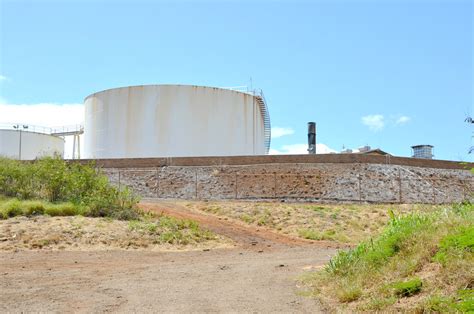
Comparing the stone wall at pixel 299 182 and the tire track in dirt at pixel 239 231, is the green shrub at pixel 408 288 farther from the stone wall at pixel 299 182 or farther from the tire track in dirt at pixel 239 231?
the stone wall at pixel 299 182

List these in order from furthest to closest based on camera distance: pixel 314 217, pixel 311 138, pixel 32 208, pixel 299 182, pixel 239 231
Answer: pixel 311 138 → pixel 299 182 → pixel 314 217 → pixel 239 231 → pixel 32 208

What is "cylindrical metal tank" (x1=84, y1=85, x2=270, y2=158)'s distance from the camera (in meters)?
39.1

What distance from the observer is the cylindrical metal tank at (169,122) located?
3912 centimetres

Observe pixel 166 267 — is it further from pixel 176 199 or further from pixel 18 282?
pixel 176 199

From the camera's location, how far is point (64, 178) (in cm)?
2025

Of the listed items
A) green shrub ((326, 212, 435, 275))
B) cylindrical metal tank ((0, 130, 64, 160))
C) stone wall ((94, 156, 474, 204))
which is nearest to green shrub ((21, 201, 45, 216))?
stone wall ((94, 156, 474, 204))

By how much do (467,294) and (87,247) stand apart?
471 inches

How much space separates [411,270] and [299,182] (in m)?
22.1

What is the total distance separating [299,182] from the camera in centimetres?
2878

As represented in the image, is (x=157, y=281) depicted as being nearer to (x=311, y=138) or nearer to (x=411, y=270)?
(x=411, y=270)

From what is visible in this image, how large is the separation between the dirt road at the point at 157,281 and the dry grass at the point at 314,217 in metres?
4.39

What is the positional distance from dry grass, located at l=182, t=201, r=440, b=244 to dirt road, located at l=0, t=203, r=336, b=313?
4388 millimetres

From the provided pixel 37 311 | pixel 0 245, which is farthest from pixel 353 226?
pixel 37 311

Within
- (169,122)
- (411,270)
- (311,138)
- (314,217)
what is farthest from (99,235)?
(311,138)
